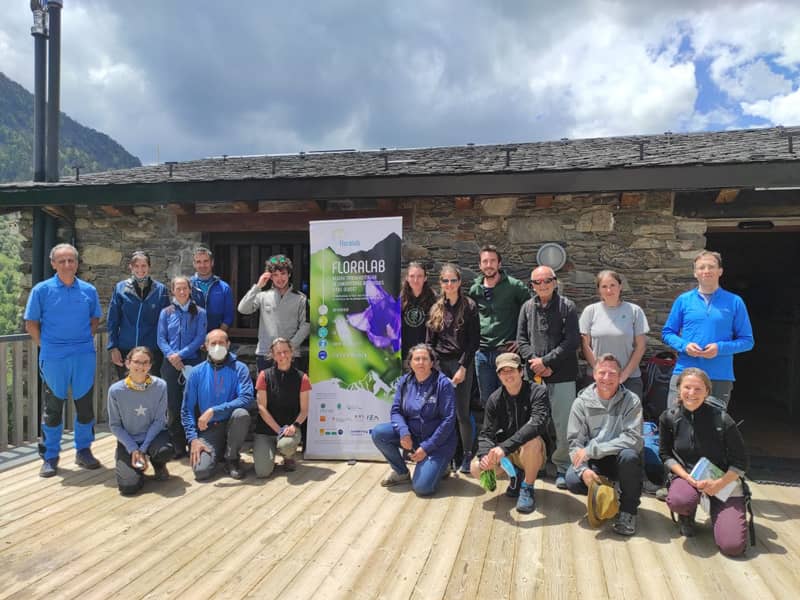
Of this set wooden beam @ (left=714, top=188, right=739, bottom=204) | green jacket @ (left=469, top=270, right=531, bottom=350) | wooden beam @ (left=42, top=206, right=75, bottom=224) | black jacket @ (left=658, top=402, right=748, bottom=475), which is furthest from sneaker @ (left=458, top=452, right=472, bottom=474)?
wooden beam @ (left=42, top=206, right=75, bottom=224)

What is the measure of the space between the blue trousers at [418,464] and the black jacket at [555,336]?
3.24 ft

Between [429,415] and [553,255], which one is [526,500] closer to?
[429,415]

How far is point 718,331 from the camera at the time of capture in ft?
11.2

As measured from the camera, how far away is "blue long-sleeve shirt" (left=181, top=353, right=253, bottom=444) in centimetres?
398

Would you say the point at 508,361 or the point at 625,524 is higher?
the point at 508,361

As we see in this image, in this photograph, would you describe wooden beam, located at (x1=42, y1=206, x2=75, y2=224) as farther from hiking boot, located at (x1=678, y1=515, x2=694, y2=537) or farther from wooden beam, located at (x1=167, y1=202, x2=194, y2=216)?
hiking boot, located at (x1=678, y1=515, x2=694, y2=537)

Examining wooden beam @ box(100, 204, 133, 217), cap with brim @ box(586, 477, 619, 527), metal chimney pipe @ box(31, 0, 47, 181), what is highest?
metal chimney pipe @ box(31, 0, 47, 181)

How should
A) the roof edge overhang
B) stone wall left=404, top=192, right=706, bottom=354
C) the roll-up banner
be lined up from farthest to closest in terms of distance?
1. stone wall left=404, top=192, right=706, bottom=354
2. the roll-up banner
3. the roof edge overhang

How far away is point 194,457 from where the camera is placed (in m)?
3.87

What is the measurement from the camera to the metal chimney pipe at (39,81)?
7074mm

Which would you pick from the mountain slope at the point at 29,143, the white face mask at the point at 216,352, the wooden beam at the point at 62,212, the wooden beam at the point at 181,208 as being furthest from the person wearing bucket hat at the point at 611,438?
the mountain slope at the point at 29,143

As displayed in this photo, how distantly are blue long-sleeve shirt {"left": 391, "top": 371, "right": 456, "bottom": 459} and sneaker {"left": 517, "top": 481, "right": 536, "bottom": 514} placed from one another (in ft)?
1.84

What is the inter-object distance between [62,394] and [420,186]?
3.45 meters

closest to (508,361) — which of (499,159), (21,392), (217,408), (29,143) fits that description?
(217,408)
